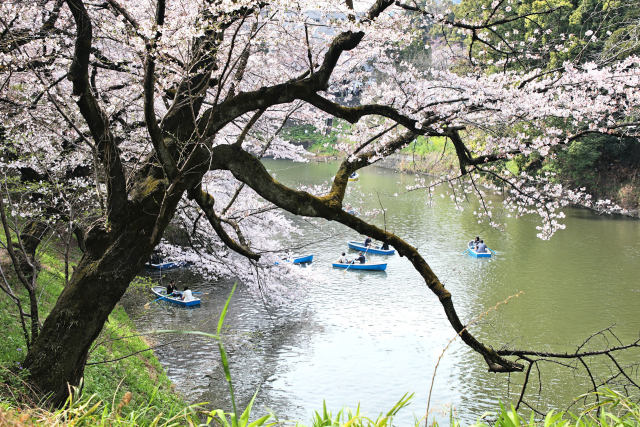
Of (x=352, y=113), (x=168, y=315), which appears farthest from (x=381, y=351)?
(x=352, y=113)

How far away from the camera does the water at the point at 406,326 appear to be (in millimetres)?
8727

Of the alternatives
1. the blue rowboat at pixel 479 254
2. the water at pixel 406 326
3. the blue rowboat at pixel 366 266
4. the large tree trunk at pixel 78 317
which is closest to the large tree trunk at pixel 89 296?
the large tree trunk at pixel 78 317

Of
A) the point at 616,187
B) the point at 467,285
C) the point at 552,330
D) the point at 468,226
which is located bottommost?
the point at 552,330

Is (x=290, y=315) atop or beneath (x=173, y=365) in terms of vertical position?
atop

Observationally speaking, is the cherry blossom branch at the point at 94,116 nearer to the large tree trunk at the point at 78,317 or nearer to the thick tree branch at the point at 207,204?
the large tree trunk at the point at 78,317

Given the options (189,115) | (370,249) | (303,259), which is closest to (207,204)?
(189,115)

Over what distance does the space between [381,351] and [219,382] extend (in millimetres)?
3432

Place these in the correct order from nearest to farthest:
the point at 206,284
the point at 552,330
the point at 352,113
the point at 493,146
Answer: the point at 352,113 < the point at 493,146 < the point at 552,330 < the point at 206,284

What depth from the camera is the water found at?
8727 mm

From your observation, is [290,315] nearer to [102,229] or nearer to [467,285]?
[467,285]

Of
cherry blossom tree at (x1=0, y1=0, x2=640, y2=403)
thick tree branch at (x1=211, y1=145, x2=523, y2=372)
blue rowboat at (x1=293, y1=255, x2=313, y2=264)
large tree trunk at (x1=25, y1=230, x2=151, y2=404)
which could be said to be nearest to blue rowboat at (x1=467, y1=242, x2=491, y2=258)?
blue rowboat at (x1=293, y1=255, x2=313, y2=264)

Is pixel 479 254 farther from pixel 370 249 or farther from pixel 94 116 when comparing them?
pixel 94 116

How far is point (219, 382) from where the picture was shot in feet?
29.6

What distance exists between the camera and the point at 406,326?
11.8 meters
